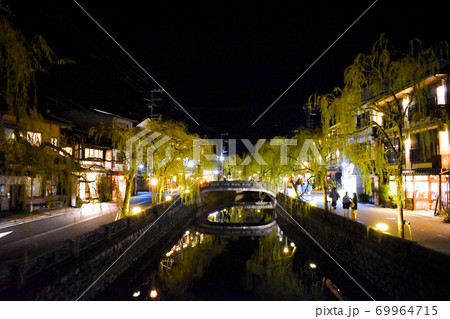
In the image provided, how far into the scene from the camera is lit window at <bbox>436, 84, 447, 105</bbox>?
16942 mm

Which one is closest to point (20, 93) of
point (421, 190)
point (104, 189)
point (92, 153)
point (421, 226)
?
point (421, 226)

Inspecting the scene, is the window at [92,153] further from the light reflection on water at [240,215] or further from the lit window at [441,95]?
the lit window at [441,95]

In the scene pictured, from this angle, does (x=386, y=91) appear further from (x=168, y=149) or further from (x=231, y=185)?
(x=231, y=185)

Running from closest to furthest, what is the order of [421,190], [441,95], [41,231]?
[41,231]
[441,95]
[421,190]

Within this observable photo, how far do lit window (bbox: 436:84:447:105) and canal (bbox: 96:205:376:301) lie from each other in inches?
478

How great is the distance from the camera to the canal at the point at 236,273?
452 inches

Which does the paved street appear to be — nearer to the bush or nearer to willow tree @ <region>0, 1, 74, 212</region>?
willow tree @ <region>0, 1, 74, 212</region>

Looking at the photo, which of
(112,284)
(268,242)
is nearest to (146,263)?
(112,284)

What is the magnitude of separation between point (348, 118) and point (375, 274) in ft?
21.0

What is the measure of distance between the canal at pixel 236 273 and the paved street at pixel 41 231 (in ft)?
10.9

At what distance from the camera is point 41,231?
13617 mm

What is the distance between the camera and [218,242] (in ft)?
68.1

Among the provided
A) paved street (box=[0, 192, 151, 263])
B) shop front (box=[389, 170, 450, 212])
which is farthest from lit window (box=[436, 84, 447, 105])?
paved street (box=[0, 192, 151, 263])

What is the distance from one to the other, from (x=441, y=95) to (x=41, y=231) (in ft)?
80.7
